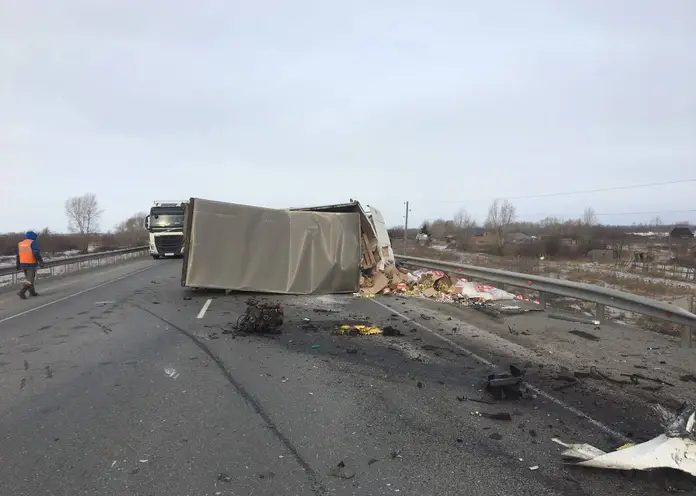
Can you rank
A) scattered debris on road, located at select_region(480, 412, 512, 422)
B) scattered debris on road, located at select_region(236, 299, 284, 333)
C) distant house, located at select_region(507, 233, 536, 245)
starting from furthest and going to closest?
distant house, located at select_region(507, 233, 536, 245)
scattered debris on road, located at select_region(236, 299, 284, 333)
scattered debris on road, located at select_region(480, 412, 512, 422)

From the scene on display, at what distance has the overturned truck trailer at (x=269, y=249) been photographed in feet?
43.9

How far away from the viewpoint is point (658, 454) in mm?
3584

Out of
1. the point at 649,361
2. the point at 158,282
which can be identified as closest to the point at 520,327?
the point at 649,361

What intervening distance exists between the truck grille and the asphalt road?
910 inches

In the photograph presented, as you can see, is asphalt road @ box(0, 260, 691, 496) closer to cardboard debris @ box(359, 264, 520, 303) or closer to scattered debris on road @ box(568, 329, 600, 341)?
scattered debris on road @ box(568, 329, 600, 341)

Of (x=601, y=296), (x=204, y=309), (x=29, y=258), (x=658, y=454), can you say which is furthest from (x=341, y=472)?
(x=29, y=258)

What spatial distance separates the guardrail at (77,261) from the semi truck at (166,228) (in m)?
3.05

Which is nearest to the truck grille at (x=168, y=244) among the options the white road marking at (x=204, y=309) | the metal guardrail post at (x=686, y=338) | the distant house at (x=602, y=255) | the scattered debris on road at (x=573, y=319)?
the white road marking at (x=204, y=309)

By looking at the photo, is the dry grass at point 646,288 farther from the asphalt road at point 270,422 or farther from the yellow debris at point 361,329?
the asphalt road at point 270,422

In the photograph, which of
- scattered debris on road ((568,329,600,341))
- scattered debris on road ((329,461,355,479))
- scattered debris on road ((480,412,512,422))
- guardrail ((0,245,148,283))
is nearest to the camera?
scattered debris on road ((329,461,355,479))

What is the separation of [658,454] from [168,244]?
31.0m

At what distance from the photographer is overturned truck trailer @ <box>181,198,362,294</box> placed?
1338 centimetres

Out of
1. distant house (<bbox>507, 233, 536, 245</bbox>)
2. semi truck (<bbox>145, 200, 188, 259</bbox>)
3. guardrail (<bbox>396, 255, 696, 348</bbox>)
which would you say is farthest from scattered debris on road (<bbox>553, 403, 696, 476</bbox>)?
distant house (<bbox>507, 233, 536, 245</bbox>)

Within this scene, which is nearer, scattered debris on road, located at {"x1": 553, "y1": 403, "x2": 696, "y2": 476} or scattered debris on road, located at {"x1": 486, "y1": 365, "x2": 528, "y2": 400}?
scattered debris on road, located at {"x1": 553, "y1": 403, "x2": 696, "y2": 476}
